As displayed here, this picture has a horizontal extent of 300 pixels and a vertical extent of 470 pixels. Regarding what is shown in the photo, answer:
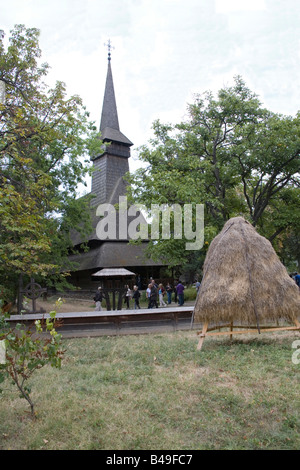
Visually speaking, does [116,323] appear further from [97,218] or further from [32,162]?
[97,218]

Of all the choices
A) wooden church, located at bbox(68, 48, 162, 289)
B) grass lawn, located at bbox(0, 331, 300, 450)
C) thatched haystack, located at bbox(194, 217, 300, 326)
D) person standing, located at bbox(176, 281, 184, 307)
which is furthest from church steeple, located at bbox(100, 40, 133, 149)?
grass lawn, located at bbox(0, 331, 300, 450)

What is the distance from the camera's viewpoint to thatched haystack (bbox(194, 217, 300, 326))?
27.4ft

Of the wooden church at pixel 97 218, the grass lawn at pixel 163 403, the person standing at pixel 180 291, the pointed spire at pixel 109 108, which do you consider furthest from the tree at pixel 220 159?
the pointed spire at pixel 109 108

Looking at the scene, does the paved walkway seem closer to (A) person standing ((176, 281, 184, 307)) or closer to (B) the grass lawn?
(B) the grass lawn

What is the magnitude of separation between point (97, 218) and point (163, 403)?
85.8 feet

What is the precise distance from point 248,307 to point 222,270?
1.10 meters

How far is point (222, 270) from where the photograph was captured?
29.1ft

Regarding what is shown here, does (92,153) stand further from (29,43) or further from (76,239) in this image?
(76,239)

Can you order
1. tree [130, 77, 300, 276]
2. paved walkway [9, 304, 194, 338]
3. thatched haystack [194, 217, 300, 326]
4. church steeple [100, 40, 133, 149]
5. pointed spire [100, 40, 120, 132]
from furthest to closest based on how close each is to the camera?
1. pointed spire [100, 40, 120, 132]
2. church steeple [100, 40, 133, 149]
3. tree [130, 77, 300, 276]
4. paved walkway [9, 304, 194, 338]
5. thatched haystack [194, 217, 300, 326]

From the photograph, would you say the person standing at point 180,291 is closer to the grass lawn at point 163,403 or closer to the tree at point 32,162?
the tree at point 32,162

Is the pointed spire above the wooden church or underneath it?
above

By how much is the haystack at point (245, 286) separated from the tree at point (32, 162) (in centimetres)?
485

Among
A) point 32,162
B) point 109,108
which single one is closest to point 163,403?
point 32,162

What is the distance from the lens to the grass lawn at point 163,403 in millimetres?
4383
